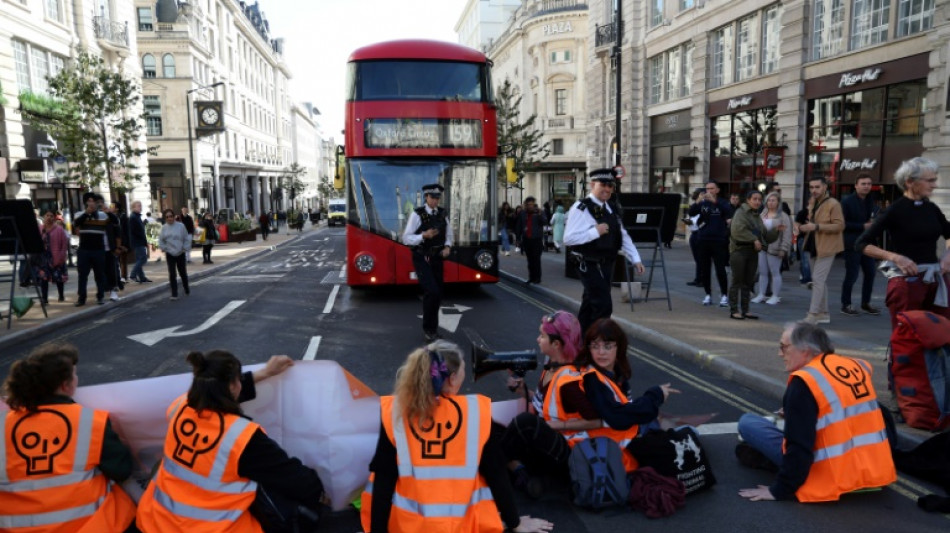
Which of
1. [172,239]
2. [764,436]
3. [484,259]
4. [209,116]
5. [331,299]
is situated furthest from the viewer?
[209,116]

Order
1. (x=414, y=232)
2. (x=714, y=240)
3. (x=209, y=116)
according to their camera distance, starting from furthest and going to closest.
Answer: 1. (x=209, y=116)
2. (x=714, y=240)
3. (x=414, y=232)

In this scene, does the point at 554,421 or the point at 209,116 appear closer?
the point at 554,421

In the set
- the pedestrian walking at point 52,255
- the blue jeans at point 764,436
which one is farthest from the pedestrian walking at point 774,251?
the pedestrian walking at point 52,255

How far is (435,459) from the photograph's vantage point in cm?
300

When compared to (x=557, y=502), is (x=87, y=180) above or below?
above

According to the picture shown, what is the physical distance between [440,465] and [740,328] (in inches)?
258

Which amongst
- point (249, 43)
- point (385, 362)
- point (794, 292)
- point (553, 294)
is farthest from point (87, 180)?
point (249, 43)

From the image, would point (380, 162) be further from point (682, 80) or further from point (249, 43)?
point (249, 43)

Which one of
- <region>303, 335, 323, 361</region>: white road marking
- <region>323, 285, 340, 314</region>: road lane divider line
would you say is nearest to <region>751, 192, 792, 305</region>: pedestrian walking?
<region>303, 335, 323, 361</region>: white road marking

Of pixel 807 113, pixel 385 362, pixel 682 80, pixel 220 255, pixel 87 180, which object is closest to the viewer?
pixel 385 362

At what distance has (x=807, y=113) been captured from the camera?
19000 mm

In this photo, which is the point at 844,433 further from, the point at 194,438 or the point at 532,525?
the point at 194,438

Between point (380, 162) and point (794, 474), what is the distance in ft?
27.3

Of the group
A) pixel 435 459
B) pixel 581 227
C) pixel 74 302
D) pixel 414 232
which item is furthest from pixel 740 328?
pixel 74 302
